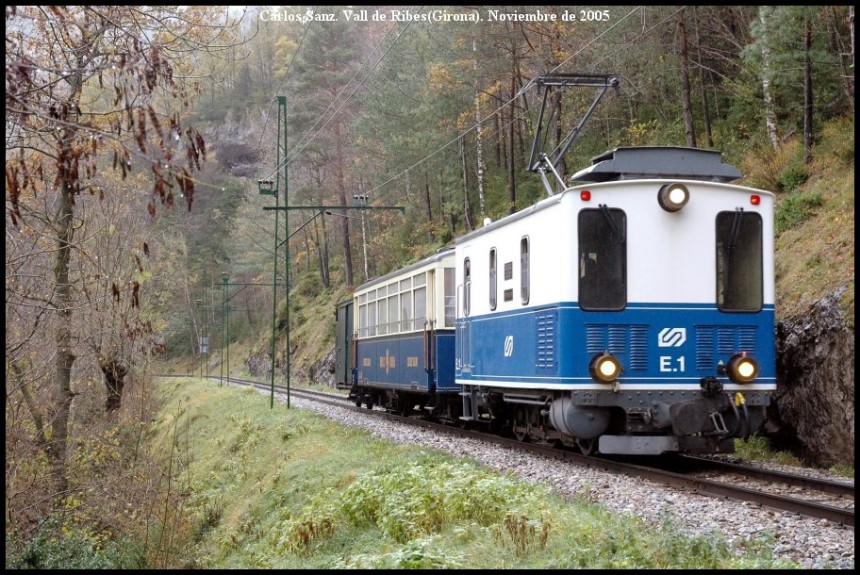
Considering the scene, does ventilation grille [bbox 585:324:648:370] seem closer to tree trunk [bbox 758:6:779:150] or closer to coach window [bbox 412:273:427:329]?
coach window [bbox 412:273:427:329]

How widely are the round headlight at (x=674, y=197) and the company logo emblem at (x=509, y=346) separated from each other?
9.29ft

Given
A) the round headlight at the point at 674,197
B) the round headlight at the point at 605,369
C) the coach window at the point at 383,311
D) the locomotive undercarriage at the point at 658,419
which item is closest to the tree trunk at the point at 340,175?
the coach window at the point at 383,311

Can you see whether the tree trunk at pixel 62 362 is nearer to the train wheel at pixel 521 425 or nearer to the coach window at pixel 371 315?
the coach window at pixel 371 315

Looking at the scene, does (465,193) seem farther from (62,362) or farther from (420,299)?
(62,362)

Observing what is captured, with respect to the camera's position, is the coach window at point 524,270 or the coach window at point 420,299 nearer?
the coach window at point 524,270

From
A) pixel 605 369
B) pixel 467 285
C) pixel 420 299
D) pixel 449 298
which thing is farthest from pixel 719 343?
pixel 420 299

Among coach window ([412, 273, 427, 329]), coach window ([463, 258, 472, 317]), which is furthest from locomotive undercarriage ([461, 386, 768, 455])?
coach window ([412, 273, 427, 329])

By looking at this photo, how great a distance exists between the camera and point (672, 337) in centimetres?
1079

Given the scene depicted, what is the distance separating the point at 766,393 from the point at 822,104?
11.6m

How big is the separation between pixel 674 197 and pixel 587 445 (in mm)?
3287

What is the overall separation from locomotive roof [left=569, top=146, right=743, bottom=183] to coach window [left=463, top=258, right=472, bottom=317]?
343 cm

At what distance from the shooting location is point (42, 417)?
16094mm

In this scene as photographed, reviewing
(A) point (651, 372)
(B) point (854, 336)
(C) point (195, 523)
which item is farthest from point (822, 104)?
(C) point (195, 523)

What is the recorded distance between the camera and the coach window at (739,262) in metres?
11.1
